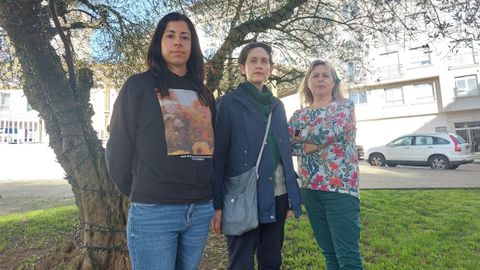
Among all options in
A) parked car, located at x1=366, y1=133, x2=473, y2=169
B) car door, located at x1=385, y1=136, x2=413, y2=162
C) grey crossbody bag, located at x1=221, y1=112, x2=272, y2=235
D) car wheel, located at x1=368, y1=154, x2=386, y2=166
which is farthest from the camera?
car wheel, located at x1=368, y1=154, x2=386, y2=166

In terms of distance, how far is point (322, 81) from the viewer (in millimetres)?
2816

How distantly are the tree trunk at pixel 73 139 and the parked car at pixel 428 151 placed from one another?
50.4 feet

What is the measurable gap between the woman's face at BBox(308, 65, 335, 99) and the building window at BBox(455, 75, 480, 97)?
29.4m

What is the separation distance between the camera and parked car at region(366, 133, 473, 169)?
14.5 meters

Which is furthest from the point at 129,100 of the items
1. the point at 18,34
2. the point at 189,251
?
the point at 18,34

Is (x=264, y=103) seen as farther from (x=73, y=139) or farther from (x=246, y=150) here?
(x=73, y=139)

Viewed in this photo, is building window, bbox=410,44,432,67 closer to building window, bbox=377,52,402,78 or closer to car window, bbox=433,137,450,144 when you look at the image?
building window, bbox=377,52,402,78

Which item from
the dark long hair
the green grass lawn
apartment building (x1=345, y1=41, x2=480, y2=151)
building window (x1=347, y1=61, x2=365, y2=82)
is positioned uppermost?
apartment building (x1=345, y1=41, x2=480, y2=151)

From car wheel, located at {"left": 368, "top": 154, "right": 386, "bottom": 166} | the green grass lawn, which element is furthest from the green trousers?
car wheel, located at {"left": 368, "top": 154, "right": 386, "bottom": 166}

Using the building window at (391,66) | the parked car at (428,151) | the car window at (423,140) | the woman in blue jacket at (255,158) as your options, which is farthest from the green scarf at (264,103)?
the building window at (391,66)

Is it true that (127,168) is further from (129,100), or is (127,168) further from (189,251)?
(189,251)

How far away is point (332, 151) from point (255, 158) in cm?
71

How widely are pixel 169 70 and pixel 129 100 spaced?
0.34 m

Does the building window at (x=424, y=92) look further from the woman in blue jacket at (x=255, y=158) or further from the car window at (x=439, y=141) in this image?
the woman in blue jacket at (x=255, y=158)
